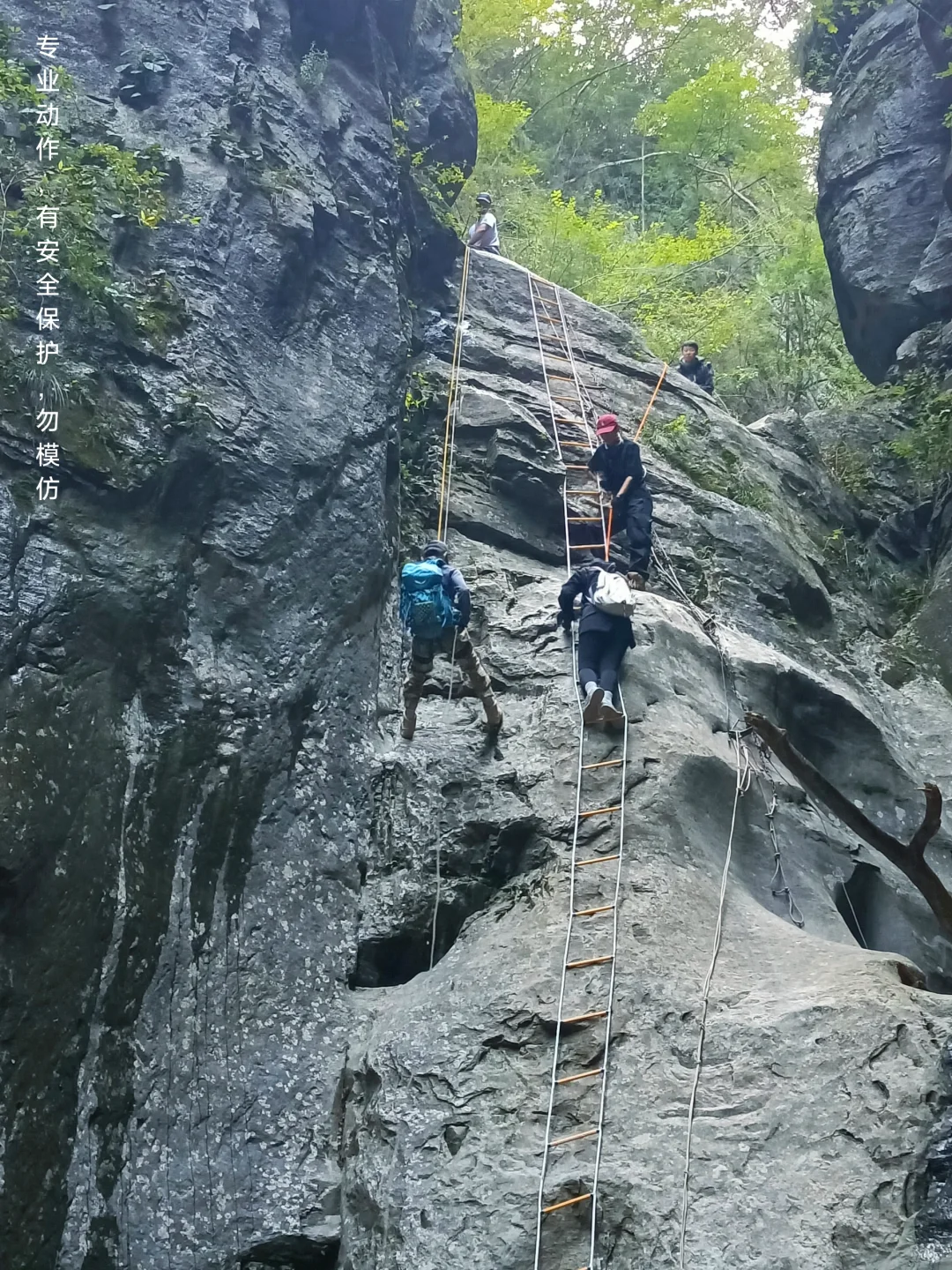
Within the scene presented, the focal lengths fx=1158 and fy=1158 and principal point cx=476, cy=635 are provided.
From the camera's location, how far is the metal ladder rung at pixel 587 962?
6.12 metres

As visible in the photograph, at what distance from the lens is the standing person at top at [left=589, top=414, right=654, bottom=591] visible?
9.95m

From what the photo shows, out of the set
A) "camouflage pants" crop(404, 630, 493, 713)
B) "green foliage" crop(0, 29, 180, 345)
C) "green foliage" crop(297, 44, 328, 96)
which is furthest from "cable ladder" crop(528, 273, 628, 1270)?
"green foliage" crop(297, 44, 328, 96)

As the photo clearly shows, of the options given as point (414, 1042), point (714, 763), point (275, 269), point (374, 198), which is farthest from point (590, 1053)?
point (374, 198)

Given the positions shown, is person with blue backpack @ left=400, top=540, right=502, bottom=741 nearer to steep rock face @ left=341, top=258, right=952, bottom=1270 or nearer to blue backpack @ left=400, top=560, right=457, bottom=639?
blue backpack @ left=400, top=560, right=457, bottom=639

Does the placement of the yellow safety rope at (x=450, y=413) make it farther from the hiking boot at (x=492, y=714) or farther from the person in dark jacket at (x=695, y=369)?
the person in dark jacket at (x=695, y=369)

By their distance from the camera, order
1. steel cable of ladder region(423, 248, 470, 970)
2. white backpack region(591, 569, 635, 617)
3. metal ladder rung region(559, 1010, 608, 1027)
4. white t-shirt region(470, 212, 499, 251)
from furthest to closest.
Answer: white t-shirt region(470, 212, 499, 251) → steel cable of ladder region(423, 248, 470, 970) → white backpack region(591, 569, 635, 617) → metal ladder rung region(559, 1010, 608, 1027)

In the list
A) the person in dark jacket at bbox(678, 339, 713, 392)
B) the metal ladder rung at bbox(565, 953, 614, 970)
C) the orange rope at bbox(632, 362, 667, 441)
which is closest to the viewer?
the metal ladder rung at bbox(565, 953, 614, 970)

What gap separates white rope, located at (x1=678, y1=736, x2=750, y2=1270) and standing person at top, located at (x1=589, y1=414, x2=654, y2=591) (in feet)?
7.52

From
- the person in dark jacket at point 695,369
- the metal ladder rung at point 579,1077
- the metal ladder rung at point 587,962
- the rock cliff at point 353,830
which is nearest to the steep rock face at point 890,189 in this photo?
the person in dark jacket at point 695,369

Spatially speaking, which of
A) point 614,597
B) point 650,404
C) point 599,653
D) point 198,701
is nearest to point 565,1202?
point 198,701

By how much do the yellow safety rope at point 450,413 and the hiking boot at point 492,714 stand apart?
102 inches

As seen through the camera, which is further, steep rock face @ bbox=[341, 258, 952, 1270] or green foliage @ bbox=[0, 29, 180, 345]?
green foliage @ bbox=[0, 29, 180, 345]

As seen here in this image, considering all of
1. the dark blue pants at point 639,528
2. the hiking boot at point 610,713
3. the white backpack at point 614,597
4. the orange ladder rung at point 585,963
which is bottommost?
the orange ladder rung at point 585,963

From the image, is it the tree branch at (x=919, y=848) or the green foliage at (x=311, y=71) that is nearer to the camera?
the tree branch at (x=919, y=848)
